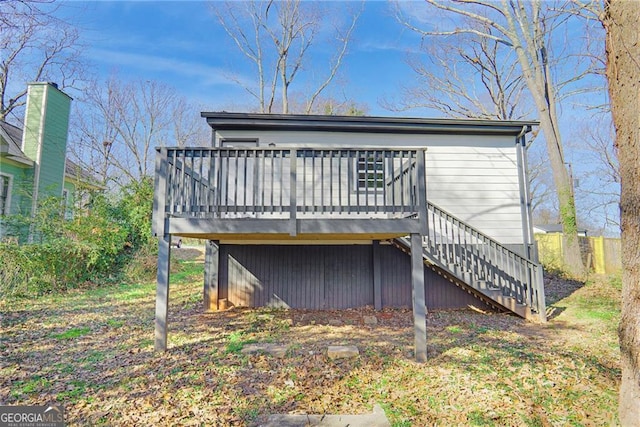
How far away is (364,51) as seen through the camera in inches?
659

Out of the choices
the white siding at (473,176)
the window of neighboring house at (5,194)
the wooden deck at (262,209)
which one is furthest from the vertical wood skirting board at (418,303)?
the window of neighboring house at (5,194)

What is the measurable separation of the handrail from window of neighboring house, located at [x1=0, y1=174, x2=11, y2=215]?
42.7ft

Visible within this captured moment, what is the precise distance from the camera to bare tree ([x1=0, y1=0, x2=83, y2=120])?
18.6ft

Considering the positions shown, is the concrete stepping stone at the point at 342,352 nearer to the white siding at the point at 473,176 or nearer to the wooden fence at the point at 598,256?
the white siding at the point at 473,176

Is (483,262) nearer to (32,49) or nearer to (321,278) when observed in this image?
(321,278)

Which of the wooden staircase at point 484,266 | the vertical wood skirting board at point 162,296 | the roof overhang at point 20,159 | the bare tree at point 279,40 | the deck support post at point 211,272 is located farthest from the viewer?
the bare tree at point 279,40

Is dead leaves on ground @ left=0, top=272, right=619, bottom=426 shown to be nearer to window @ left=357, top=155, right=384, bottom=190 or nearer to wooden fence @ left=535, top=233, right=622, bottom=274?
window @ left=357, top=155, right=384, bottom=190

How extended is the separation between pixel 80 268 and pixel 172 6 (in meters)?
8.33

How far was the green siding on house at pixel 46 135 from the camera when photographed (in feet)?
37.4

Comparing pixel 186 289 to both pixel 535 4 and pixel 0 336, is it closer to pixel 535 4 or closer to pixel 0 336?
pixel 0 336

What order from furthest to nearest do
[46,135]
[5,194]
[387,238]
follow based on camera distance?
[46,135], [5,194], [387,238]

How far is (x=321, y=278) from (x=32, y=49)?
9882 mm

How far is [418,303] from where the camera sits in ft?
15.3

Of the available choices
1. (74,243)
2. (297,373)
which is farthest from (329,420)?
(74,243)
